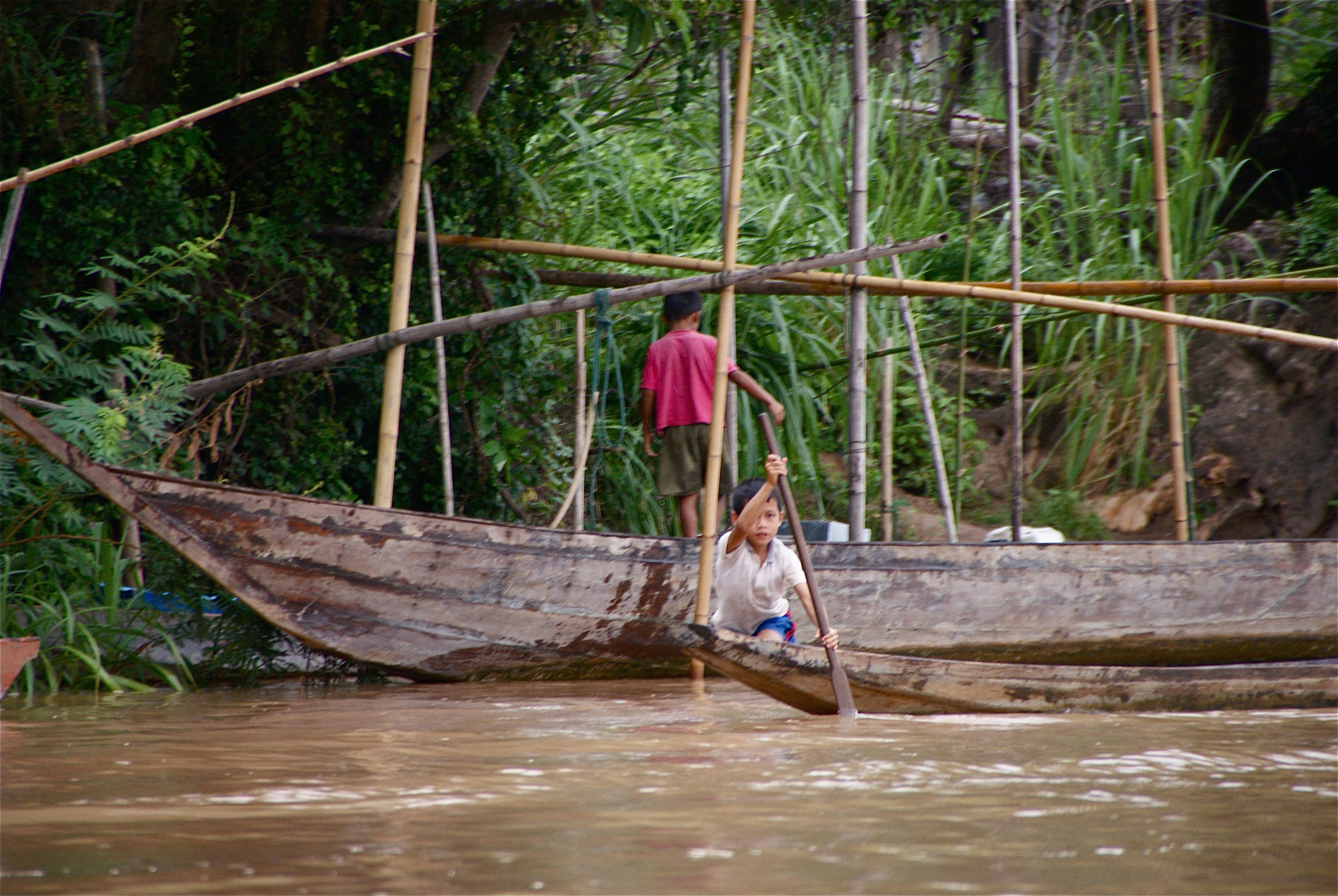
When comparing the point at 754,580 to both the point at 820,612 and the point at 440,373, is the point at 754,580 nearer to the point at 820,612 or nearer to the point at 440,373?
the point at 820,612

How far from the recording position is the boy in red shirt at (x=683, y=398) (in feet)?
20.2

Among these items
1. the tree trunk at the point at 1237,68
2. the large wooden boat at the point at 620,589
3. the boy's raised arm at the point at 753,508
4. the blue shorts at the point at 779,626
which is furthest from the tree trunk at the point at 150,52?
the tree trunk at the point at 1237,68

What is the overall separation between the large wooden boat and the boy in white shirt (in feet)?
1.85

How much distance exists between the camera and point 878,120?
8898mm

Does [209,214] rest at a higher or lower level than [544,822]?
higher

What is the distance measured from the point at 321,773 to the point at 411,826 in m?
0.69

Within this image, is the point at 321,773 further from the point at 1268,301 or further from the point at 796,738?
the point at 1268,301

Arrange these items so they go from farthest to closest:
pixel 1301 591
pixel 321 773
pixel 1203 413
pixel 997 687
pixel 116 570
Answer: pixel 1203 413 < pixel 1301 591 < pixel 116 570 < pixel 997 687 < pixel 321 773

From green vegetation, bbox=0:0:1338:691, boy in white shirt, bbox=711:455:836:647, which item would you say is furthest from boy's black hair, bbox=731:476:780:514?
green vegetation, bbox=0:0:1338:691

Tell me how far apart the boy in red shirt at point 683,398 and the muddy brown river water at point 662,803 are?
2023mm

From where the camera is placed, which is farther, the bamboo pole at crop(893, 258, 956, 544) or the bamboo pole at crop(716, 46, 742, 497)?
the bamboo pole at crop(716, 46, 742, 497)

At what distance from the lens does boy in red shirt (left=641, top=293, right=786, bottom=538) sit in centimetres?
614

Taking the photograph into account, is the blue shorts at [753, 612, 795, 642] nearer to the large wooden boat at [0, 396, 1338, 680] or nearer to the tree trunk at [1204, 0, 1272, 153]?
the large wooden boat at [0, 396, 1338, 680]

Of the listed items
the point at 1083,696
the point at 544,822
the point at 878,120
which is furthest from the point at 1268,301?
the point at 544,822
